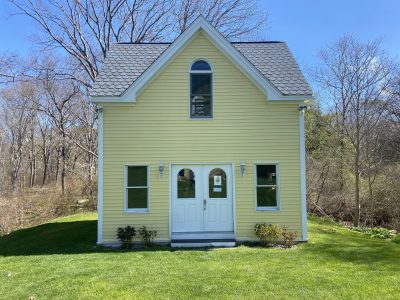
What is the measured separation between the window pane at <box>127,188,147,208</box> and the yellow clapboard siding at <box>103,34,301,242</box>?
25 cm

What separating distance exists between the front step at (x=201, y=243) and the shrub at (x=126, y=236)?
1.30 metres

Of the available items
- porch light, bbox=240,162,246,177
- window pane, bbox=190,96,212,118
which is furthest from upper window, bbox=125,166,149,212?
porch light, bbox=240,162,246,177

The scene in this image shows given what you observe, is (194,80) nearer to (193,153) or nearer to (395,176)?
(193,153)

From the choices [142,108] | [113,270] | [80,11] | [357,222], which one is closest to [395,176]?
[357,222]

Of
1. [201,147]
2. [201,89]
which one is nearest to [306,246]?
[201,147]

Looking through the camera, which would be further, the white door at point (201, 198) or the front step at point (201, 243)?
the white door at point (201, 198)

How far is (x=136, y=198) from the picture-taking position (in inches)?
456

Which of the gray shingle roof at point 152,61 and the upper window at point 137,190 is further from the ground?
the gray shingle roof at point 152,61

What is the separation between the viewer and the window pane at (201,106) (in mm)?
11918

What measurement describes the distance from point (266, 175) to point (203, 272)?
4.61 meters

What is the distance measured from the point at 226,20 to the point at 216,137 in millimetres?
18666

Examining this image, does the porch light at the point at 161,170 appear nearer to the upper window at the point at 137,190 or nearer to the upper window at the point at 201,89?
the upper window at the point at 137,190

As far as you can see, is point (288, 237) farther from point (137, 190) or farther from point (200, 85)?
point (200, 85)

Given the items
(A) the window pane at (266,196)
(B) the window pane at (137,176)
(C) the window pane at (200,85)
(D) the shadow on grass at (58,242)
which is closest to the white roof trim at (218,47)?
(C) the window pane at (200,85)
